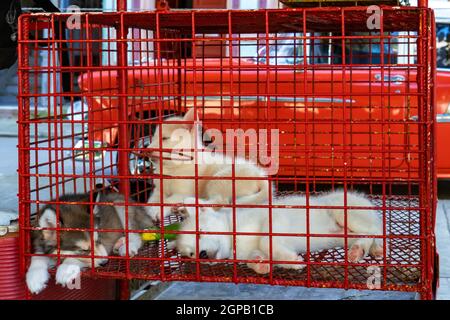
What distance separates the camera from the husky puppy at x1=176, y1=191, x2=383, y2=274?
127 inches

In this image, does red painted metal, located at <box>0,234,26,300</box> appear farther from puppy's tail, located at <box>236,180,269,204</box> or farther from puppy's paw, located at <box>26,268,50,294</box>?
puppy's tail, located at <box>236,180,269,204</box>

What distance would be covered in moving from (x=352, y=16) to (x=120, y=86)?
145 cm

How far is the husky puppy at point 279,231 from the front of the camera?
324cm

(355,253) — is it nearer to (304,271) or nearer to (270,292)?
(304,271)

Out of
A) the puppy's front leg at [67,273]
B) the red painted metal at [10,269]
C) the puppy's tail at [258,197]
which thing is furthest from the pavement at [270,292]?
the puppy's front leg at [67,273]

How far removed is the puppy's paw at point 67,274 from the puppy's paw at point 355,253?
1.16m

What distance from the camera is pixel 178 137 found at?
4348 mm

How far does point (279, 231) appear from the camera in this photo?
3.42 meters

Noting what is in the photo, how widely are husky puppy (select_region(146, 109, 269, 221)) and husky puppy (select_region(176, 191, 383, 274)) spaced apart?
9.8 inches

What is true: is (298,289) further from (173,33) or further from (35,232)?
(35,232)

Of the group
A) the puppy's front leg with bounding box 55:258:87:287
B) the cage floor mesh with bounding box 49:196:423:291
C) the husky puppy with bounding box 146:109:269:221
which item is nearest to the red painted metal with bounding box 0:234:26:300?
the puppy's front leg with bounding box 55:258:87:287

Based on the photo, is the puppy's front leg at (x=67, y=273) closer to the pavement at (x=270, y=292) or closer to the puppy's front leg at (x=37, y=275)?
the puppy's front leg at (x=37, y=275)
